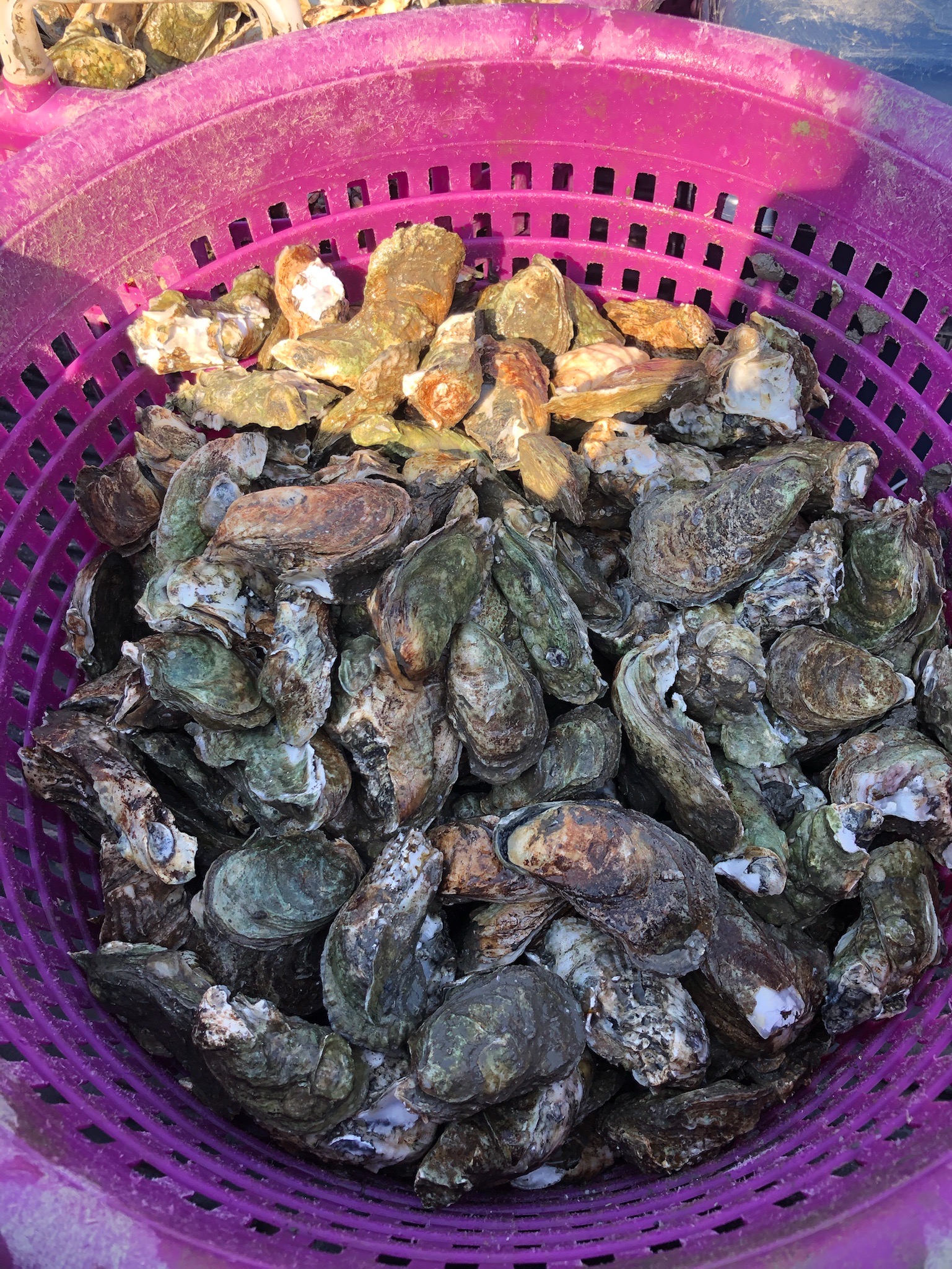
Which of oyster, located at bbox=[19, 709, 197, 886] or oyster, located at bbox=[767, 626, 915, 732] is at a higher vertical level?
oyster, located at bbox=[767, 626, 915, 732]

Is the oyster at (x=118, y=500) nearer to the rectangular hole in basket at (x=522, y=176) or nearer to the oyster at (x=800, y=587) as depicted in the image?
the rectangular hole in basket at (x=522, y=176)

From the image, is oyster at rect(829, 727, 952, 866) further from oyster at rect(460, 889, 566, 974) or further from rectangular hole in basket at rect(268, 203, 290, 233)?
rectangular hole in basket at rect(268, 203, 290, 233)

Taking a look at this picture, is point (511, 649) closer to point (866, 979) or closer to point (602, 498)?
point (602, 498)

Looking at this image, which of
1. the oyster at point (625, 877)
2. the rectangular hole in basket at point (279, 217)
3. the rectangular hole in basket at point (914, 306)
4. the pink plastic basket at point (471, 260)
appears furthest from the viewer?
the rectangular hole in basket at point (279, 217)

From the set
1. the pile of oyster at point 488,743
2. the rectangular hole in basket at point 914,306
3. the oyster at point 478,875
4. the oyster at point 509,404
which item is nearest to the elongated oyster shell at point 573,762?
the pile of oyster at point 488,743

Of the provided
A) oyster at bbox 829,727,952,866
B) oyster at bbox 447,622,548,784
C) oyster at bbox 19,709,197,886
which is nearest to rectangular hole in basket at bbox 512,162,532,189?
oyster at bbox 447,622,548,784

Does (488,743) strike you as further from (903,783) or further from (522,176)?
(522,176)

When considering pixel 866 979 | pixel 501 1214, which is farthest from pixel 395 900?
pixel 866 979
